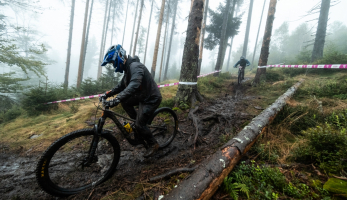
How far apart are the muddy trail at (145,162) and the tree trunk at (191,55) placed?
926 millimetres

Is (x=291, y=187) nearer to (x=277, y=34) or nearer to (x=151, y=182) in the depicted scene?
(x=151, y=182)

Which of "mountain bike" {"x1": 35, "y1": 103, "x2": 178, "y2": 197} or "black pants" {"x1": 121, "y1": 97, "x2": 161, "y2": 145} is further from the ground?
"black pants" {"x1": 121, "y1": 97, "x2": 161, "y2": 145}

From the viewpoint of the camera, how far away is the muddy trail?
1958 millimetres

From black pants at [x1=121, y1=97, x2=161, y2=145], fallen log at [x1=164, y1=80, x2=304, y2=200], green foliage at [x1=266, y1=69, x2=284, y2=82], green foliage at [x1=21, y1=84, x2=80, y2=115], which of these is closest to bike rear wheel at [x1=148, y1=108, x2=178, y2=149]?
black pants at [x1=121, y1=97, x2=161, y2=145]

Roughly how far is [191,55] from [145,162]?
412cm

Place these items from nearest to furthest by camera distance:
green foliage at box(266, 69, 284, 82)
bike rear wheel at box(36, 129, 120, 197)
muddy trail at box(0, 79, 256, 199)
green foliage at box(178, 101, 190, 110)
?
bike rear wheel at box(36, 129, 120, 197) < muddy trail at box(0, 79, 256, 199) < green foliage at box(178, 101, 190, 110) < green foliage at box(266, 69, 284, 82)

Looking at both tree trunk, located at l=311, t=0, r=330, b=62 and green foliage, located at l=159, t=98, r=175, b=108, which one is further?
tree trunk, located at l=311, t=0, r=330, b=62

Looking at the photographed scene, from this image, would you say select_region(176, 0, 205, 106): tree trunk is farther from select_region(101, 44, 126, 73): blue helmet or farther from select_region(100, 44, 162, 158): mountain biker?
select_region(101, 44, 126, 73): blue helmet

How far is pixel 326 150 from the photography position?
173 centimetres

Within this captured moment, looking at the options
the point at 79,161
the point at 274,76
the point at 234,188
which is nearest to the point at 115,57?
the point at 79,161

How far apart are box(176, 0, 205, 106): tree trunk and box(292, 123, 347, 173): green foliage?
346cm

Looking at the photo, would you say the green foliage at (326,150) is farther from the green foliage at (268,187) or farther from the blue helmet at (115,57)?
the blue helmet at (115,57)

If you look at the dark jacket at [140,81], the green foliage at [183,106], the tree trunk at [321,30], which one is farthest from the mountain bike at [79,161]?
the tree trunk at [321,30]

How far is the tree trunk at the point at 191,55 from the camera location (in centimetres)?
505
